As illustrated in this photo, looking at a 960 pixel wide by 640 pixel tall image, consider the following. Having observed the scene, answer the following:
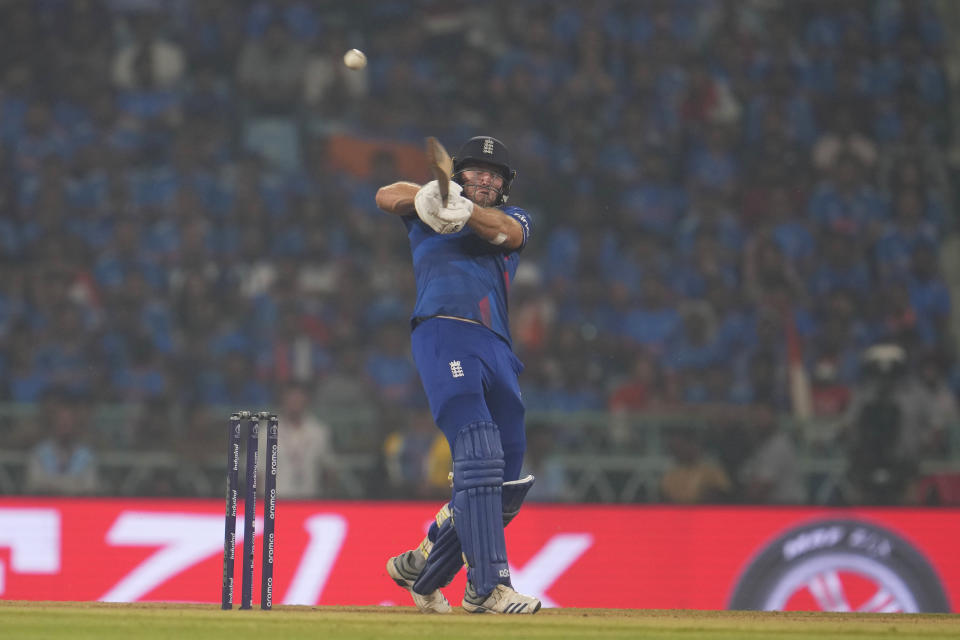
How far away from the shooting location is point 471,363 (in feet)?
18.0

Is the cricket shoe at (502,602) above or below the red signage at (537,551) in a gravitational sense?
below

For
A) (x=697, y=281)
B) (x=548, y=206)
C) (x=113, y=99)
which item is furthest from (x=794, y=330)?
(x=113, y=99)

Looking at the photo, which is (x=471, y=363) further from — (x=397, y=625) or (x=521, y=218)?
(x=397, y=625)

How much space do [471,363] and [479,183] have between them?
827mm

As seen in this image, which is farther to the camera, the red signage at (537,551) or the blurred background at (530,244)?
the blurred background at (530,244)

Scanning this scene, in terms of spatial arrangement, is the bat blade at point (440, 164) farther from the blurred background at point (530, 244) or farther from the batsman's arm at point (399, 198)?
the blurred background at point (530, 244)

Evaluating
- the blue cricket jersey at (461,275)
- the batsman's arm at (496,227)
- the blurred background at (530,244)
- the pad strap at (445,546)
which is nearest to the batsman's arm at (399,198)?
the blue cricket jersey at (461,275)

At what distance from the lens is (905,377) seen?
10.7 meters

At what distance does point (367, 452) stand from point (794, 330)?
13.0ft

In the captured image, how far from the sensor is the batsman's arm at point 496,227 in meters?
5.43

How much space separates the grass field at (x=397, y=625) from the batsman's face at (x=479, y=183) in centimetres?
175

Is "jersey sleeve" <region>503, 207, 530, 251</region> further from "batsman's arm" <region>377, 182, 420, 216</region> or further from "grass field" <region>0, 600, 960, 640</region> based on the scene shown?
"grass field" <region>0, 600, 960, 640</region>

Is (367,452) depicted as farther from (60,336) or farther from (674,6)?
(674,6)

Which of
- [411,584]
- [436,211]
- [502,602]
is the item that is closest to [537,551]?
[411,584]
